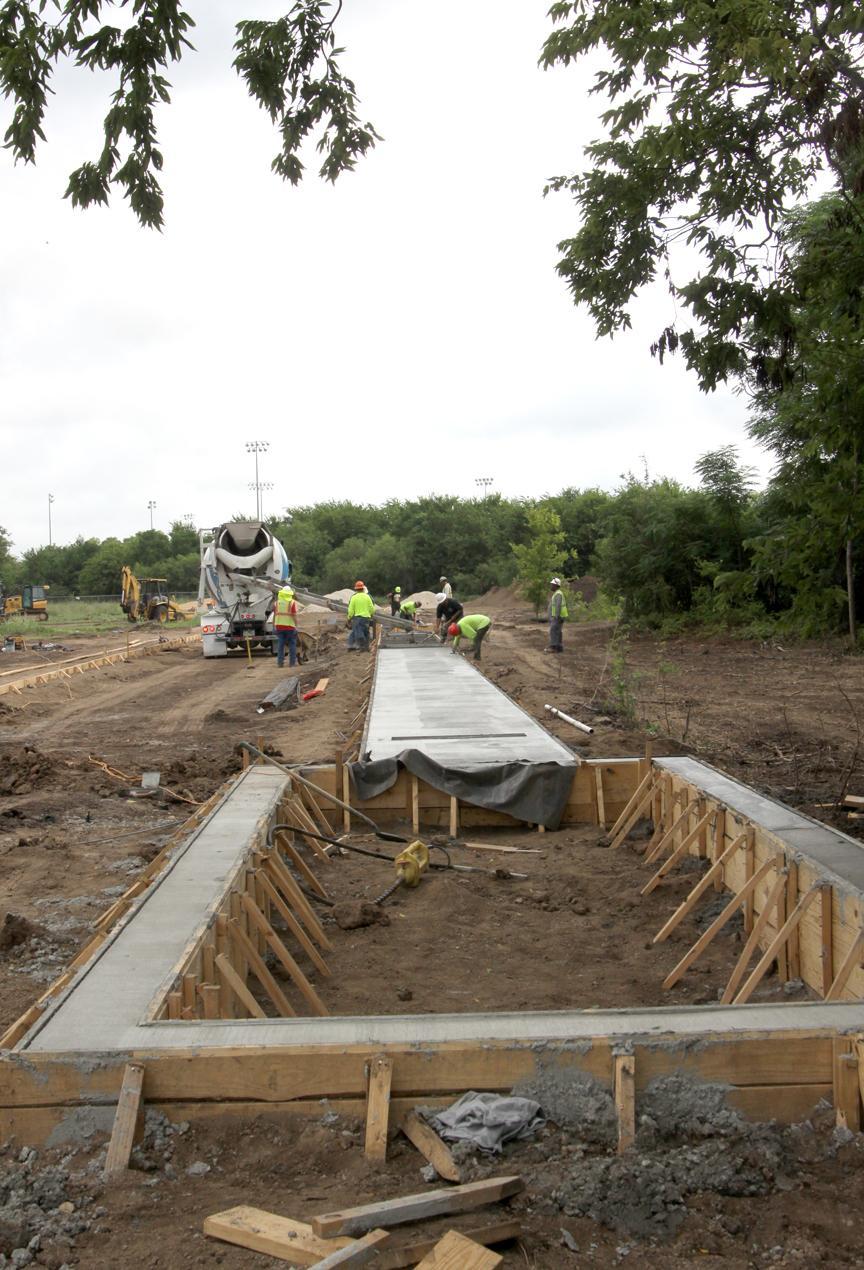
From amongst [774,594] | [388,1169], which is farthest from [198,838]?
[774,594]

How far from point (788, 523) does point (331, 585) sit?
69.7 m

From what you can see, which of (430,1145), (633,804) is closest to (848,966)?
(430,1145)

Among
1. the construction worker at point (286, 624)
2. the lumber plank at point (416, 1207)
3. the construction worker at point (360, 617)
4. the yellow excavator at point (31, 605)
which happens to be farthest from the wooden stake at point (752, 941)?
the yellow excavator at point (31, 605)

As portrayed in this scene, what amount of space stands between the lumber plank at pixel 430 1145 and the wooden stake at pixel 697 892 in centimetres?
305

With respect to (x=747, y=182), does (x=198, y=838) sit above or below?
below

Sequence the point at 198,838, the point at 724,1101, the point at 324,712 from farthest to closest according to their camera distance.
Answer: the point at 324,712 < the point at 198,838 < the point at 724,1101

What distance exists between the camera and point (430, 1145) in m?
3.71

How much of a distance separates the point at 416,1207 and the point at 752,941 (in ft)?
10.1

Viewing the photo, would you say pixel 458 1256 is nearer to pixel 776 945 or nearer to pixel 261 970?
pixel 261 970

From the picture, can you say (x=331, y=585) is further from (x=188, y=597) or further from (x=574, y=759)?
(x=574, y=759)

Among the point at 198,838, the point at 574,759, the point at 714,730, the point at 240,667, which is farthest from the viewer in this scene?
the point at 240,667

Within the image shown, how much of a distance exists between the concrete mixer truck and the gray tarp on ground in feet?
56.6

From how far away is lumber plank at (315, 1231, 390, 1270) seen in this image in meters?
2.95

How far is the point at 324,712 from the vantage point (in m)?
17.2
